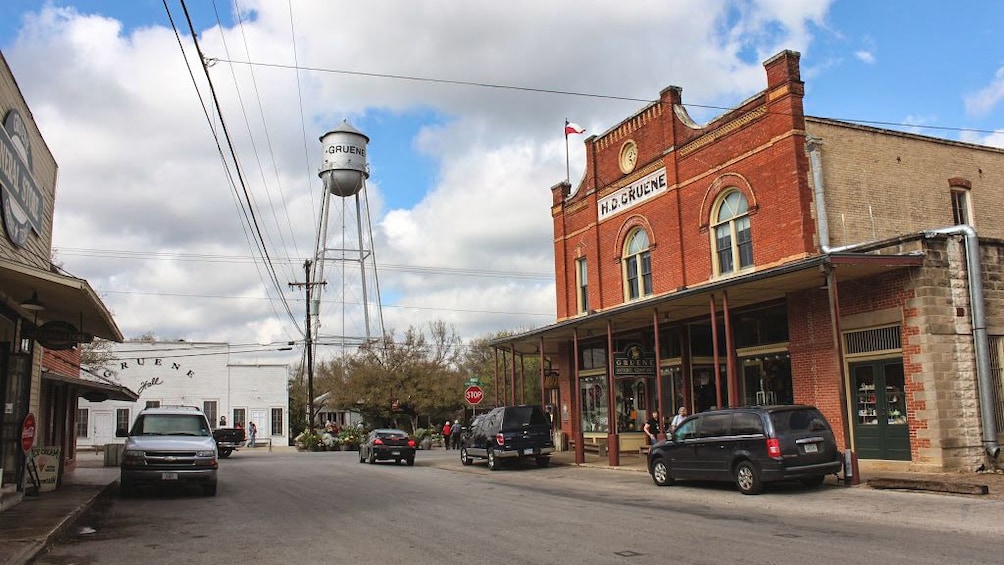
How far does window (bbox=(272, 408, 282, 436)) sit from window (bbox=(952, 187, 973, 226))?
137ft

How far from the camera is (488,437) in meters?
24.9

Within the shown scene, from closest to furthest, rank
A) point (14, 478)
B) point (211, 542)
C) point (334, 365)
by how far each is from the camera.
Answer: point (211, 542)
point (14, 478)
point (334, 365)

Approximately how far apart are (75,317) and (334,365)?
129ft

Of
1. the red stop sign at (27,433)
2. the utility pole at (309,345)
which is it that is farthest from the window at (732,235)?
the utility pole at (309,345)

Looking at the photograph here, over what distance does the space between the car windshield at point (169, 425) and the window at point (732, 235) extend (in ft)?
47.7

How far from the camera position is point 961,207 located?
914 inches

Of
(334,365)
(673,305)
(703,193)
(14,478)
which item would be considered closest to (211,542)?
(14,478)

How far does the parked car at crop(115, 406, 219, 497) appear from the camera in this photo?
615 inches

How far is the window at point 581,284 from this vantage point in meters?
30.8

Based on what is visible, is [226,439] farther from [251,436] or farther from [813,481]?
[813,481]

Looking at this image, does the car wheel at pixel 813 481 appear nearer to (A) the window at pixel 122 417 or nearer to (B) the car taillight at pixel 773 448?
(B) the car taillight at pixel 773 448

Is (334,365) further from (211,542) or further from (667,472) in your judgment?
(211,542)

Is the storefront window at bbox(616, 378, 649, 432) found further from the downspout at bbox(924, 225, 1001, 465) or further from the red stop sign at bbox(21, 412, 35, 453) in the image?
the red stop sign at bbox(21, 412, 35, 453)

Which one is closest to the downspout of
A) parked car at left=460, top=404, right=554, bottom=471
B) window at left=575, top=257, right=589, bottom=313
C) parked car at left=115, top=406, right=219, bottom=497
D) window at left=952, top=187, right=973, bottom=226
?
window at left=952, top=187, right=973, bottom=226
